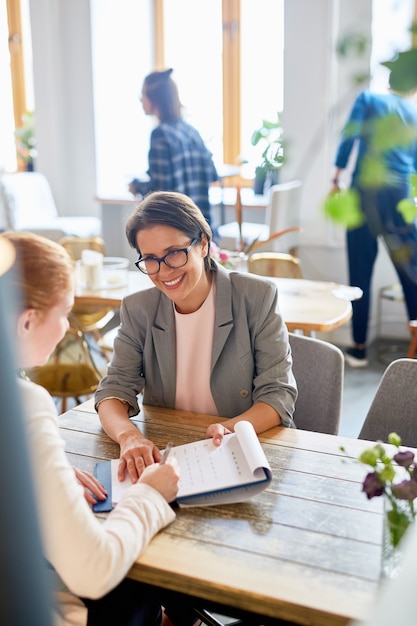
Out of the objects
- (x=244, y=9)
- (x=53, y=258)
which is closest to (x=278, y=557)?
(x=53, y=258)

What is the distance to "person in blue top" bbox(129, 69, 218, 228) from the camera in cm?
414

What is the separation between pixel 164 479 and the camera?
1.41 m

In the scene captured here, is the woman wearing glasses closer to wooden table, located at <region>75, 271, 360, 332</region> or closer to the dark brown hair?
the dark brown hair

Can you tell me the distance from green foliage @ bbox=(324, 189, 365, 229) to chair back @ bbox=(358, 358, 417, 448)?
1.65 metres

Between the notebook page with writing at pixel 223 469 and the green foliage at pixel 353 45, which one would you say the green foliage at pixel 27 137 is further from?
the green foliage at pixel 353 45

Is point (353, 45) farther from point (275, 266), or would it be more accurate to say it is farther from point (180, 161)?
point (180, 161)

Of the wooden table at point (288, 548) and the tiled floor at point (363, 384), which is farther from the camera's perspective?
the tiled floor at point (363, 384)

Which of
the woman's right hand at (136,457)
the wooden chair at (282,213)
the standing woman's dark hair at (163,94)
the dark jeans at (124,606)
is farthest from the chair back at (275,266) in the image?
the dark jeans at (124,606)

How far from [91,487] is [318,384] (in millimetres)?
886

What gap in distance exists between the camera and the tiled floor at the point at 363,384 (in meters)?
3.80

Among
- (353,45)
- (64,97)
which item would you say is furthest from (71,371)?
(64,97)

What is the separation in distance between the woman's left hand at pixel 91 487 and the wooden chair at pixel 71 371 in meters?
1.63

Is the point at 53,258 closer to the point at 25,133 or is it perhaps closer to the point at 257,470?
the point at 257,470

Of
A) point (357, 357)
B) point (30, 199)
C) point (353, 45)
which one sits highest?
point (353, 45)
